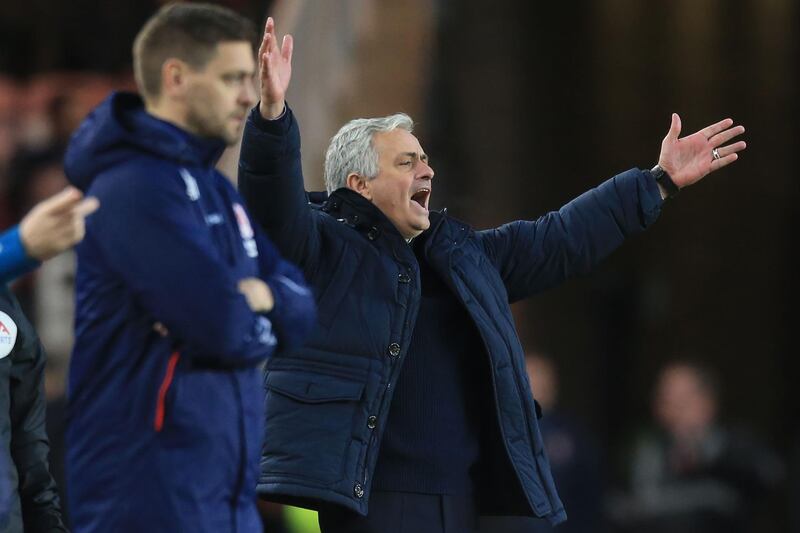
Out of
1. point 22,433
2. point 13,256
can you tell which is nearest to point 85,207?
point 13,256

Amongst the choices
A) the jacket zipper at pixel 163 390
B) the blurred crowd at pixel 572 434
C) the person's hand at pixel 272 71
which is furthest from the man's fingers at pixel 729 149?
the blurred crowd at pixel 572 434

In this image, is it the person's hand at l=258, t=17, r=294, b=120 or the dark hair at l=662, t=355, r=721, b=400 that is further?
the dark hair at l=662, t=355, r=721, b=400

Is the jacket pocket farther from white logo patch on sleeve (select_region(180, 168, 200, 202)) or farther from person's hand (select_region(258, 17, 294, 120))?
white logo patch on sleeve (select_region(180, 168, 200, 202))

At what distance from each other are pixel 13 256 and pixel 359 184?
6.06 feet

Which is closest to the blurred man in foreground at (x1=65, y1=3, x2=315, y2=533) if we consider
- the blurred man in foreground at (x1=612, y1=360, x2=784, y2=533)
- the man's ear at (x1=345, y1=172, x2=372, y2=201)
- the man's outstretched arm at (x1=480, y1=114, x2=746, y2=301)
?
the man's ear at (x1=345, y1=172, x2=372, y2=201)

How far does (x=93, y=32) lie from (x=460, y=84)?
227 cm

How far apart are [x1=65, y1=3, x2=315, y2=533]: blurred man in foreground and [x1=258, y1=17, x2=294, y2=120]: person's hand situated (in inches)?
28.2

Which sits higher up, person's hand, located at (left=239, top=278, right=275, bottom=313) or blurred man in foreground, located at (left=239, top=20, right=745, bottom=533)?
person's hand, located at (left=239, top=278, right=275, bottom=313)

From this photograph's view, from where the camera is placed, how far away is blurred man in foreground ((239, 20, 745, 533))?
4.39 metres

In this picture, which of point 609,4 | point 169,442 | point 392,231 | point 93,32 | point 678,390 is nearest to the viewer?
point 169,442

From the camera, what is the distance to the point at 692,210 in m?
12.4

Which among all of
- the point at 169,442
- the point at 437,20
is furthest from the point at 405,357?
the point at 437,20

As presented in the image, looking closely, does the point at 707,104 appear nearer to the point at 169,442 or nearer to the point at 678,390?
the point at 678,390

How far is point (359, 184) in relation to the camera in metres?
4.88
